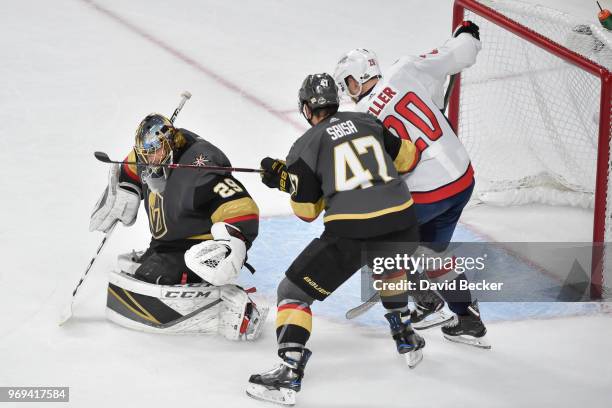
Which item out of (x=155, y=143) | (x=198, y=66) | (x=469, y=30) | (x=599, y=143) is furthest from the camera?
(x=198, y=66)

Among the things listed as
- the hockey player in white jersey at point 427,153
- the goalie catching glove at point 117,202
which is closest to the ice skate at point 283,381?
the hockey player in white jersey at point 427,153

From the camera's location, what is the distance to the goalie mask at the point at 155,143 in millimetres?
3801

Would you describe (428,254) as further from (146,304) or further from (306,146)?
(146,304)

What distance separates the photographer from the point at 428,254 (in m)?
3.85

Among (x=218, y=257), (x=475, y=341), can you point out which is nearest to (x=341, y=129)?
(x=218, y=257)

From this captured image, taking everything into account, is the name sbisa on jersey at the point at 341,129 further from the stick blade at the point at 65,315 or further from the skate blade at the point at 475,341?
the stick blade at the point at 65,315

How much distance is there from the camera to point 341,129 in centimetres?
342

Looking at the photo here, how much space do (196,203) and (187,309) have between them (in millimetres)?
376

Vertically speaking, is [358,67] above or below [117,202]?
above

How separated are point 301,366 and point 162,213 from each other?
2.74 feet

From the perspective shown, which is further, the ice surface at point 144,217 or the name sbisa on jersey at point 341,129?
the ice surface at point 144,217

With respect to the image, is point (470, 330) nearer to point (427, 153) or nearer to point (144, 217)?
point (427, 153)

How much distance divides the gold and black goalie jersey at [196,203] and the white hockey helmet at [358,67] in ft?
1.73

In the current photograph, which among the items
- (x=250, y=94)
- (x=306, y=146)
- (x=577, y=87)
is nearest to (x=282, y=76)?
(x=250, y=94)
